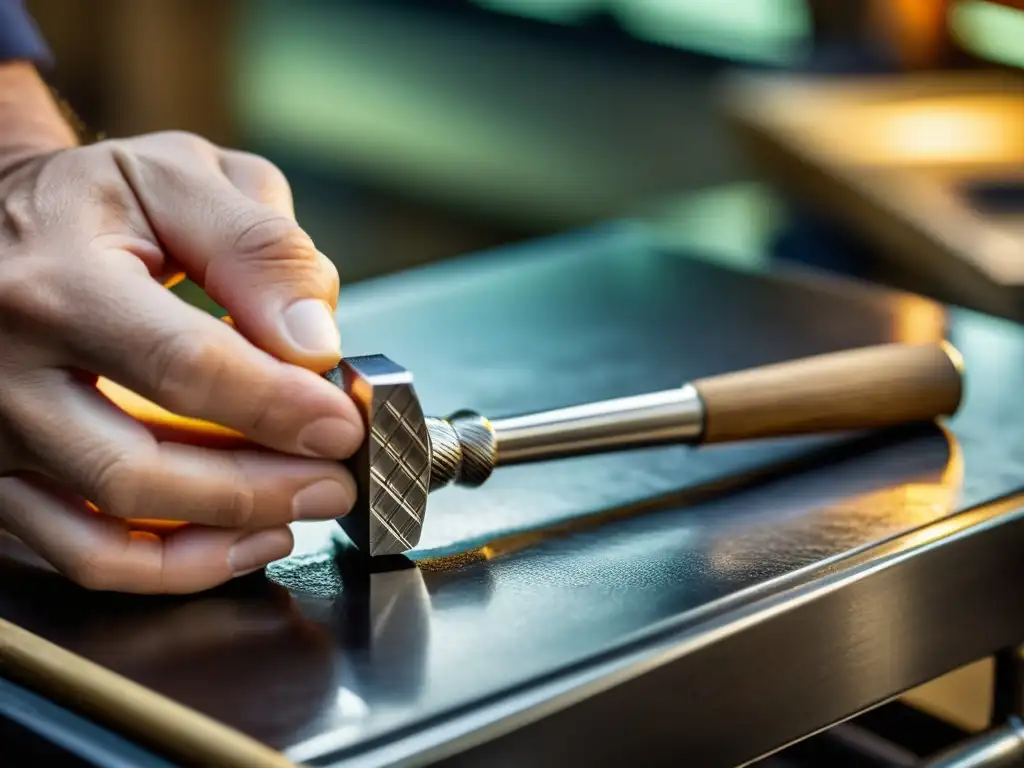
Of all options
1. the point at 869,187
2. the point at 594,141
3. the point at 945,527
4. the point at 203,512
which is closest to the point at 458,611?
the point at 203,512

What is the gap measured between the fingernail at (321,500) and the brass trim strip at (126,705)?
90mm

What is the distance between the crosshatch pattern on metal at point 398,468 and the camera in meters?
0.50

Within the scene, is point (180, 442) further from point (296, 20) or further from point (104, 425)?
point (296, 20)

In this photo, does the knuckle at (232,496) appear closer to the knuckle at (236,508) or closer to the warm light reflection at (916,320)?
the knuckle at (236,508)

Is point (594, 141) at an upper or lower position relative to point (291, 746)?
lower

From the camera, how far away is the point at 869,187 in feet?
3.87

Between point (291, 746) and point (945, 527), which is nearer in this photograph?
point (291, 746)

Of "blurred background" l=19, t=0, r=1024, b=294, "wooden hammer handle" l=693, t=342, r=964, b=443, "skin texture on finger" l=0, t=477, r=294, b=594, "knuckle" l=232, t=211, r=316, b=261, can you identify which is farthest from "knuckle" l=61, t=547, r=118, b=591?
"blurred background" l=19, t=0, r=1024, b=294

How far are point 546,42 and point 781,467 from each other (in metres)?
2.31

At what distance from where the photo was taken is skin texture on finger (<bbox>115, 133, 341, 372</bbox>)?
1.64 ft

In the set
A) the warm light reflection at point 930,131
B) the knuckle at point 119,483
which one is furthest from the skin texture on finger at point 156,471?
the warm light reflection at point 930,131

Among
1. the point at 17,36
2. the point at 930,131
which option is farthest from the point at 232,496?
the point at 930,131

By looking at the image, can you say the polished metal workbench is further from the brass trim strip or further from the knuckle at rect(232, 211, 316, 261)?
the knuckle at rect(232, 211, 316, 261)

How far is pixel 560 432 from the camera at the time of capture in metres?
0.58
